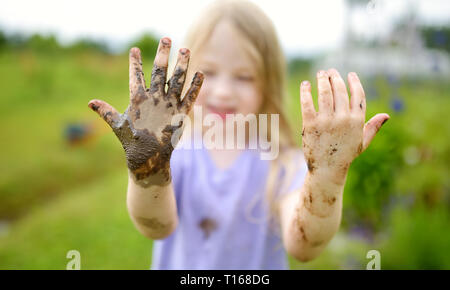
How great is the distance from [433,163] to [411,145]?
24 cm

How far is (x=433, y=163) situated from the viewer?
283cm

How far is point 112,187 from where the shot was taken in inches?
192

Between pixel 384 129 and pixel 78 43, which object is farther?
pixel 78 43

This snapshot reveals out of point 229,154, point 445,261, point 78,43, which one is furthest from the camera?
point 78,43

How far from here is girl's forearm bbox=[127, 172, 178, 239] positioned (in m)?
1.05

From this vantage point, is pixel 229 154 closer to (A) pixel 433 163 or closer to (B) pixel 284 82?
(B) pixel 284 82

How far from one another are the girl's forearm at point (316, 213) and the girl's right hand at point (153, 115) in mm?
425

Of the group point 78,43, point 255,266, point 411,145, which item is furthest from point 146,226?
point 78,43

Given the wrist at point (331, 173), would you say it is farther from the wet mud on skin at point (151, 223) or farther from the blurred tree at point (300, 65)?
the blurred tree at point (300, 65)

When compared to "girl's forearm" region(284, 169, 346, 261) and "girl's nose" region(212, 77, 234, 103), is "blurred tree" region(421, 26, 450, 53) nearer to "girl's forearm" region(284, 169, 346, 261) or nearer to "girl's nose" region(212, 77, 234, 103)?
"girl's nose" region(212, 77, 234, 103)

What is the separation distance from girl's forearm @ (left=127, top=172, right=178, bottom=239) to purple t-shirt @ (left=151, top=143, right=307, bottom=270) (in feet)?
1.29

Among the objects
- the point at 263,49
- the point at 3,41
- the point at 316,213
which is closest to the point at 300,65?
the point at 3,41

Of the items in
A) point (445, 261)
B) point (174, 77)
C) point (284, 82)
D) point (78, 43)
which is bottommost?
point (445, 261)

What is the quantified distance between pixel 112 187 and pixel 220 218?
359 cm
